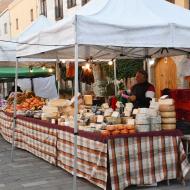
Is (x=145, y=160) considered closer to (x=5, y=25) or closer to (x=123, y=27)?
(x=123, y=27)

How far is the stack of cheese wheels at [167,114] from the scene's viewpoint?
6.38m

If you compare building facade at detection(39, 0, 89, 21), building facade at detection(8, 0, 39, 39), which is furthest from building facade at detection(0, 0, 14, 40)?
building facade at detection(39, 0, 89, 21)

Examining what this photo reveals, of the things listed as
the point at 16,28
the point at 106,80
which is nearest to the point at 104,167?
the point at 106,80

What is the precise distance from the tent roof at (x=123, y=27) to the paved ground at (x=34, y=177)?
6.83 feet

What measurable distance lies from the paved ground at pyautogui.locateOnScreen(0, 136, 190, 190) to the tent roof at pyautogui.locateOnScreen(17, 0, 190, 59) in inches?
82.0

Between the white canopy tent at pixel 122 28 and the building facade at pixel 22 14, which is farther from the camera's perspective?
the building facade at pixel 22 14

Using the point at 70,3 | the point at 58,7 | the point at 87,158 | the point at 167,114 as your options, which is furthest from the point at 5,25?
the point at 167,114

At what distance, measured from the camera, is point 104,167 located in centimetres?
595

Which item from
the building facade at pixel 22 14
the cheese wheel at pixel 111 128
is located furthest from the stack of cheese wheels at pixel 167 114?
the building facade at pixel 22 14

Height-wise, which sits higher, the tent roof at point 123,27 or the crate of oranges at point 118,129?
the tent roof at point 123,27

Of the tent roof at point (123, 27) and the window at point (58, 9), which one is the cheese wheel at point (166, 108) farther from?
the window at point (58, 9)

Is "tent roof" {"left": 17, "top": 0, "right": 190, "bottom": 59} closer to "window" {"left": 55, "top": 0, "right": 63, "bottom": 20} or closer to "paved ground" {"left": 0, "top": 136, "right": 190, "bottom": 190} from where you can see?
"paved ground" {"left": 0, "top": 136, "right": 190, "bottom": 190}

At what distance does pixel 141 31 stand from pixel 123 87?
13.3 metres

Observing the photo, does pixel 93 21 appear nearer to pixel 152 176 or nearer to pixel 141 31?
pixel 141 31
